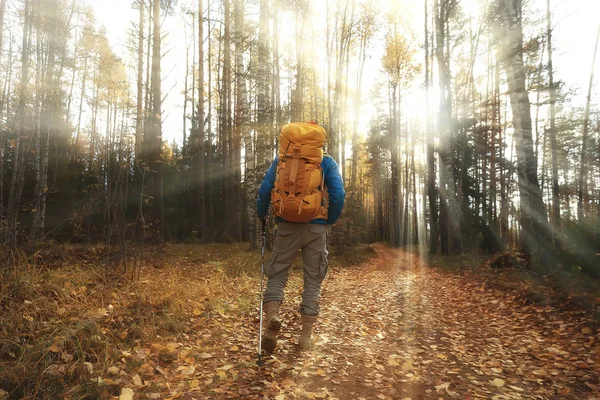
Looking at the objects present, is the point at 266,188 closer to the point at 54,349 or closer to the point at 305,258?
the point at 305,258

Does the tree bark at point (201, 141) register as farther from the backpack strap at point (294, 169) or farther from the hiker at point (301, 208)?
the backpack strap at point (294, 169)

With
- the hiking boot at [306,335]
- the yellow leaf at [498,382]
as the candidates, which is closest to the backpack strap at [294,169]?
the hiking boot at [306,335]

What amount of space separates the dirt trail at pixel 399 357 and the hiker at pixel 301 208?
1.67 feet

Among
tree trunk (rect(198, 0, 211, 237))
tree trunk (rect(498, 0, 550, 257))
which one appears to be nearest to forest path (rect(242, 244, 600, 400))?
tree trunk (rect(498, 0, 550, 257))

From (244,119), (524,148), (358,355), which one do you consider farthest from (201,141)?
(358,355)

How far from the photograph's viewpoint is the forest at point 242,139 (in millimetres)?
5241

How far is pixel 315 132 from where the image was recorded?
11.8 ft

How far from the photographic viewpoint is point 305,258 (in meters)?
3.87

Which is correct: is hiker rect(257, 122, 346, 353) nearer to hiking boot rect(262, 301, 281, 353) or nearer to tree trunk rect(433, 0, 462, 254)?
hiking boot rect(262, 301, 281, 353)

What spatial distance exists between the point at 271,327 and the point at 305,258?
79cm

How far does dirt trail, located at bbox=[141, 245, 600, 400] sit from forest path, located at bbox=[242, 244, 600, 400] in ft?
0.03

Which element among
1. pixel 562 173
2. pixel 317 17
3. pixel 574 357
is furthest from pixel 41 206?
pixel 562 173

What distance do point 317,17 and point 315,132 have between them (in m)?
14.8

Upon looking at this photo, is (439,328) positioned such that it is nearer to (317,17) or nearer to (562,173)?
(317,17)
